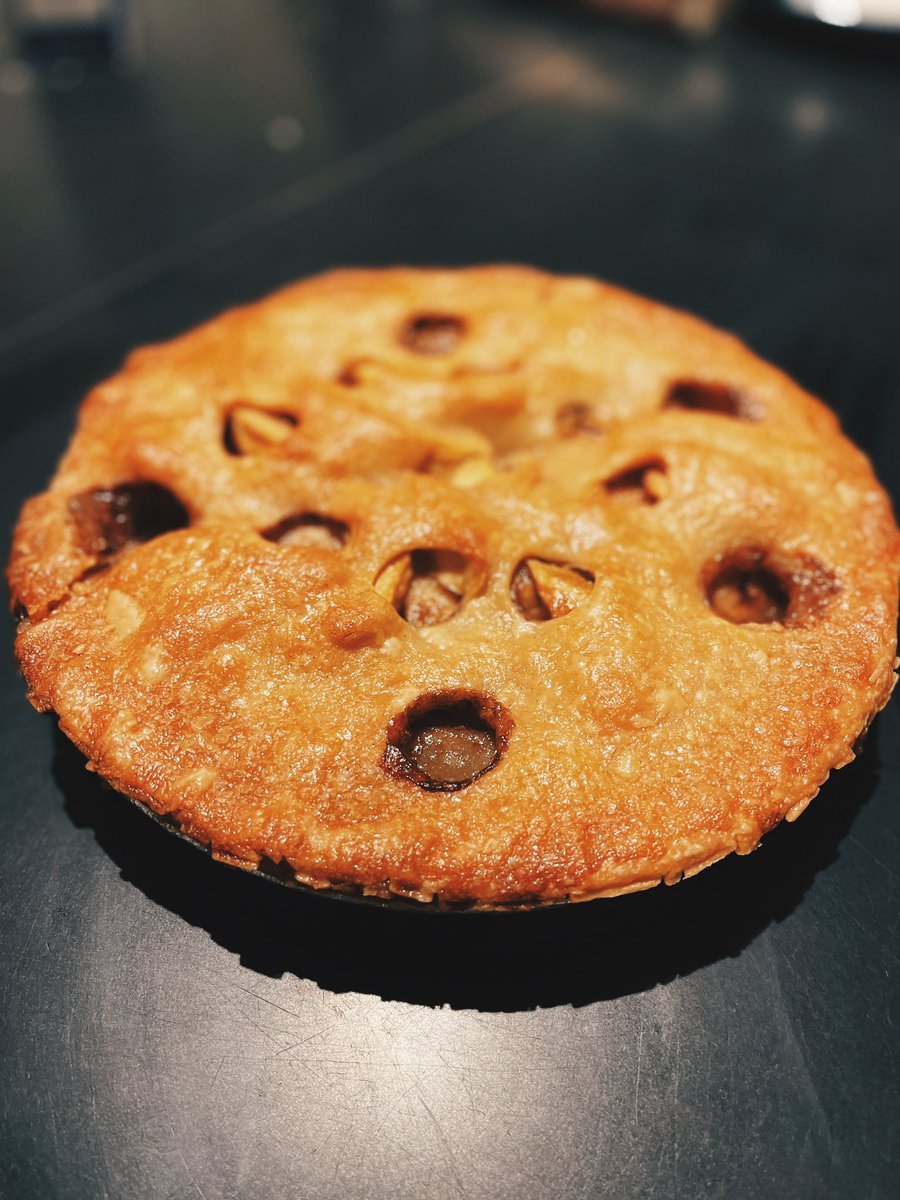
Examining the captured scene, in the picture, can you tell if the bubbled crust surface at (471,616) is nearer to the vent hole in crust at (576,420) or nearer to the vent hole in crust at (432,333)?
the vent hole in crust at (576,420)

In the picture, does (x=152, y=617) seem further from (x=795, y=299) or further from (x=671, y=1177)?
(x=795, y=299)

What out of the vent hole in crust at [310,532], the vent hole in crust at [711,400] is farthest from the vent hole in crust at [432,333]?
the vent hole in crust at [310,532]

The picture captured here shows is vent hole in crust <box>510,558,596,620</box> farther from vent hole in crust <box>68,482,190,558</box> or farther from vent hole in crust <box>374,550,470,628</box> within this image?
vent hole in crust <box>68,482,190,558</box>

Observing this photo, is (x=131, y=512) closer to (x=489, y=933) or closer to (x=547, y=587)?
(x=547, y=587)

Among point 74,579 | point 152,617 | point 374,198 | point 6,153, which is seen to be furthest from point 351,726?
point 6,153

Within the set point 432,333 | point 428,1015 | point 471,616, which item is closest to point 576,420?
point 432,333

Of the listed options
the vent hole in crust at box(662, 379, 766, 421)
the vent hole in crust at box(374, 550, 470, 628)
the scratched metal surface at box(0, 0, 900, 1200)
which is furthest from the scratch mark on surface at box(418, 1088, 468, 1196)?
the vent hole in crust at box(662, 379, 766, 421)
